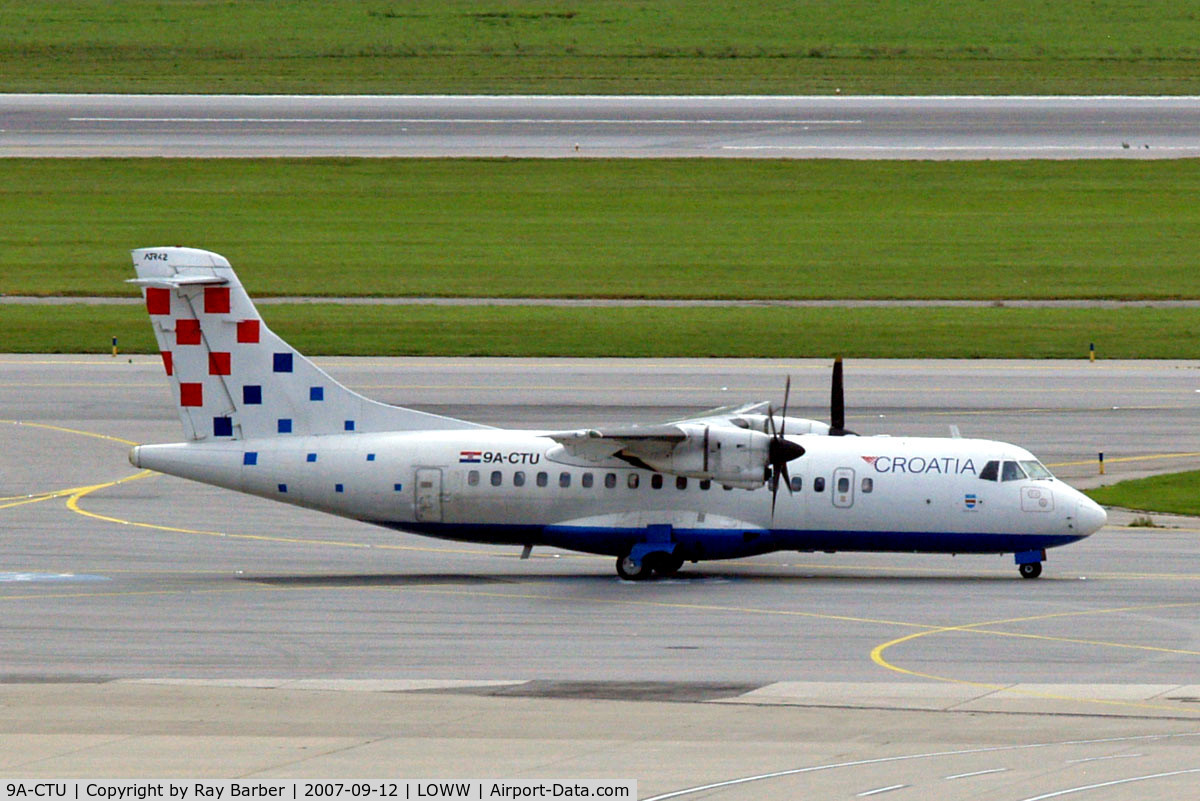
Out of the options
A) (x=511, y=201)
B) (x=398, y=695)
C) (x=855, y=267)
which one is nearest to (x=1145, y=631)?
(x=398, y=695)

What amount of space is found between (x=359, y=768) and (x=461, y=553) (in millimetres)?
18192

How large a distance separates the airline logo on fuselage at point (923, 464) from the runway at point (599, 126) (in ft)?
196

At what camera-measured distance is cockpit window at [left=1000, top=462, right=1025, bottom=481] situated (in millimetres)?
33406

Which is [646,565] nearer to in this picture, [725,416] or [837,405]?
[725,416]

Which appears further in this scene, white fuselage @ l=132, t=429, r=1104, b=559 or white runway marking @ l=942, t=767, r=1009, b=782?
white fuselage @ l=132, t=429, r=1104, b=559

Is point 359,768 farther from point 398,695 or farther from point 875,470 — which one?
point 875,470

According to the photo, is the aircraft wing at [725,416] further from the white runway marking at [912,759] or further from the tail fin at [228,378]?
the white runway marking at [912,759]

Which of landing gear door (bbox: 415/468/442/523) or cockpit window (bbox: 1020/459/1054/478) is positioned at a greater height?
cockpit window (bbox: 1020/459/1054/478)

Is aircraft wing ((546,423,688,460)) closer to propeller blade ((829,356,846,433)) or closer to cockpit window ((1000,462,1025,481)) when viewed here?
propeller blade ((829,356,846,433))

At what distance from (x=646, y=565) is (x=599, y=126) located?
222 ft

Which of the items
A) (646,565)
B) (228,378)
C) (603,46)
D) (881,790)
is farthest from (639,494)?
(603,46)

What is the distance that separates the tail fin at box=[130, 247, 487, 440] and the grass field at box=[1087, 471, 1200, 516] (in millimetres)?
17801
